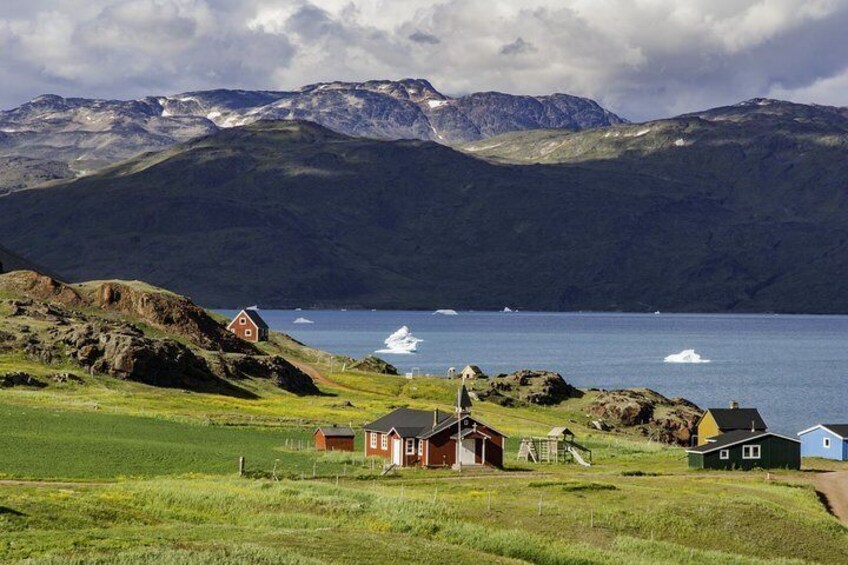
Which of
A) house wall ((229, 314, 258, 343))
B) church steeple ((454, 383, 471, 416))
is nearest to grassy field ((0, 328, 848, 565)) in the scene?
church steeple ((454, 383, 471, 416))

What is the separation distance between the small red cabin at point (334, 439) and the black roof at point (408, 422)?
3.04 meters

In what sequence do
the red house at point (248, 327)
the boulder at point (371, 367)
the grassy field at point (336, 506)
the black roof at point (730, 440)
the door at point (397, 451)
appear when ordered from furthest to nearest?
the red house at point (248, 327)
the boulder at point (371, 367)
the black roof at point (730, 440)
the door at point (397, 451)
the grassy field at point (336, 506)

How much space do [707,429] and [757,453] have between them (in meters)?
20.0

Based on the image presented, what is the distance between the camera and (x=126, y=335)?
454 feet

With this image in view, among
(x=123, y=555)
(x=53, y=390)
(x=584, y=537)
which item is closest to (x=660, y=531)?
(x=584, y=537)

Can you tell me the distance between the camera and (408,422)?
91.3 metres

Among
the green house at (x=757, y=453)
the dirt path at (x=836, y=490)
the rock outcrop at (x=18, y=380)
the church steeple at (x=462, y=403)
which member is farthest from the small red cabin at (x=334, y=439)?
the rock outcrop at (x=18, y=380)

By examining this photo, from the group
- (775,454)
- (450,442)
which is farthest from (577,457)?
(775,454)

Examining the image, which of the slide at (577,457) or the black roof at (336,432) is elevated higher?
the black roof at (336,432)

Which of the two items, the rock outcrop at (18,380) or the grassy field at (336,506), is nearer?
the grassy field at (336,506)

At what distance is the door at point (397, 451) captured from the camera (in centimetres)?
8869

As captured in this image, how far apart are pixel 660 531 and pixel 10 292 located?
124714 mm

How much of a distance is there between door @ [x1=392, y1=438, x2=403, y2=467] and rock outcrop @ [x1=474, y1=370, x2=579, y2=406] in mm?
63246

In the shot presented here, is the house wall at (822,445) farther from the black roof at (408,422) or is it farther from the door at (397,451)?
the door at (397,451)
